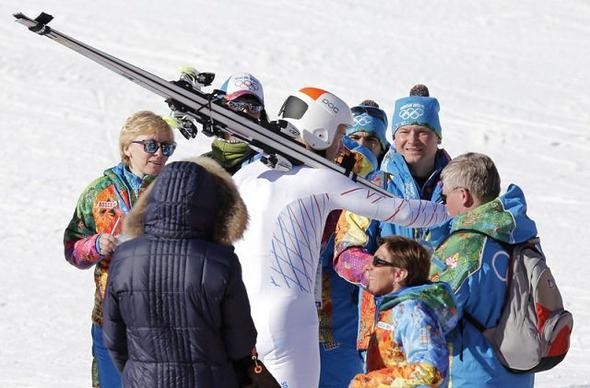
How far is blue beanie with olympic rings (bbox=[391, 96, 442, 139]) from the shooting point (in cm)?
651

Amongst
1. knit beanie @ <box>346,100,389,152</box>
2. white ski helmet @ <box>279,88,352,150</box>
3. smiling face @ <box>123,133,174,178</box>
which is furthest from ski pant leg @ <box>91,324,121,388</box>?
knit beanie @ <box>346,100,389,152</box>

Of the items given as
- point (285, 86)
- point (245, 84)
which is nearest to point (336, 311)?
point (245, 84)

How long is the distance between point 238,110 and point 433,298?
53.4 inches

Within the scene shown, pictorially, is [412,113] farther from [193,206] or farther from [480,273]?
[193,206]

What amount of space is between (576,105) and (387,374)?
45.4 ft

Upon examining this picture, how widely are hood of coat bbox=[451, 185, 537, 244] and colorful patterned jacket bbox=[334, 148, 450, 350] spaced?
0.54 m

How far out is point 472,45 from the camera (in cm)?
1966

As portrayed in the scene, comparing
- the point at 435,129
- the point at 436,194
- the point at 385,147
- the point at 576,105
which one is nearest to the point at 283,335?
the point at 436,194

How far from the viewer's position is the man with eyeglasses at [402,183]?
18.3 feet

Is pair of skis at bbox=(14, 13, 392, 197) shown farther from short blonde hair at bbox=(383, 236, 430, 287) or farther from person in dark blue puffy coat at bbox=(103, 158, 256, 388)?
person in dark blue puffy coat at bbox=(103, 158, 256, 388)

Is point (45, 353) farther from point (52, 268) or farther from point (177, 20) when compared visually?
point (177, 20)

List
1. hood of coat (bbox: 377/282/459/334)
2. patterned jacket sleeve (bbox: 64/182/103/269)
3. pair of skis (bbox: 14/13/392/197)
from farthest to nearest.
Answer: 1. patterned jacket sleeve (bbox: 64/182/103/269)
2. pair of skis (bbox: 14/13/392/197)
3. hood of coat (bbox: 377/282/459/334)

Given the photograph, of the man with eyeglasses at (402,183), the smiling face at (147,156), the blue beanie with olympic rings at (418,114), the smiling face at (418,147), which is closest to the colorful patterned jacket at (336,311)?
the man with eyeglasses at (402,183)

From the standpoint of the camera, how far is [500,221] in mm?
5008
